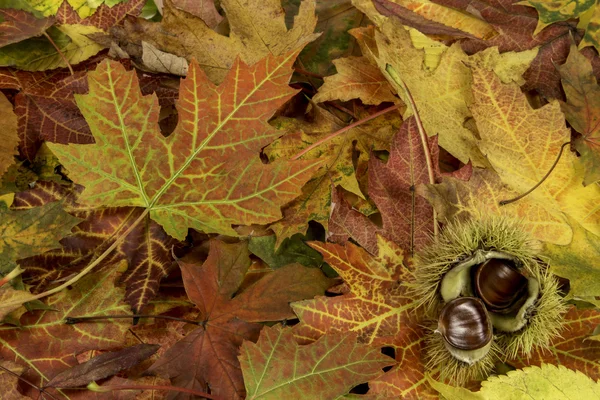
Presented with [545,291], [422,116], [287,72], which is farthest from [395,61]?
[545,291]

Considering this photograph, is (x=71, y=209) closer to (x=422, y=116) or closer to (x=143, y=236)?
(x=143, y=236)

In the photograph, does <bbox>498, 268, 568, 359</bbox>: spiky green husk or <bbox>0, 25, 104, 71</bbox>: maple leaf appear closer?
<bbox>498, 268, 568, 359</bbox>: spiky green husk

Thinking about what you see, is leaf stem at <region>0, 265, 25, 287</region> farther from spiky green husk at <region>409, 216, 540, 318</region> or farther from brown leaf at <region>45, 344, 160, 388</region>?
spiky green husk at <region>409, 216, 540, 318</region>

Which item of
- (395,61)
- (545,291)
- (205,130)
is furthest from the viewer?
(395,61)

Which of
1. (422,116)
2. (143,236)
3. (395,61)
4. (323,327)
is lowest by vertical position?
(323,327)

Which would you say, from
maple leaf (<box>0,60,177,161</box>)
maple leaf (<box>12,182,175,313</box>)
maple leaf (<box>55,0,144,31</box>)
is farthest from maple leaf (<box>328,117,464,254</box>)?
maple leaf (<box>55,0,144,31</box>)

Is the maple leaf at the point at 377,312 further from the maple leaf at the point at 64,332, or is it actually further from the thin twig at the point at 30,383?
the thin twig at the point at 30,383
